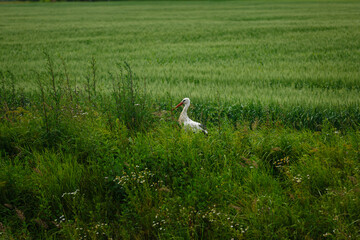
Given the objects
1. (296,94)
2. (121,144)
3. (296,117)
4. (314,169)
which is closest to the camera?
(314,169)

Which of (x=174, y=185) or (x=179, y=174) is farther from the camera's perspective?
(x=179, y=174)

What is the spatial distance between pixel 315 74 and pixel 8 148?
7521 millimetres

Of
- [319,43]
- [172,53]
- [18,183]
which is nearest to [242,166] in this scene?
[18,183]

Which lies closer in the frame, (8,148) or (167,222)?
(167,222)

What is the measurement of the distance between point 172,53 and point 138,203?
1039 cm

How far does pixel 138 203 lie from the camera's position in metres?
2.98

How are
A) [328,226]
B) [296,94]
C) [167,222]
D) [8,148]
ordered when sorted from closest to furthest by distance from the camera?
[328,226], [167,222], [8,148], [296,94]

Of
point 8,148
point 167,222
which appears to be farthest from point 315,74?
point 8,148

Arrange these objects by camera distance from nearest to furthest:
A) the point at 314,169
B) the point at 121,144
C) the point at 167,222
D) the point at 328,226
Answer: the point at 328,226 < the point at 167,222 < the point at 314,169 < the point at 121,144

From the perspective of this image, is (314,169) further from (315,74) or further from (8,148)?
(315,74)

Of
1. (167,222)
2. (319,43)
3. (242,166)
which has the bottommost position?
(167,222)

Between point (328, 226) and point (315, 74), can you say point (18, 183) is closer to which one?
point (328, 226)

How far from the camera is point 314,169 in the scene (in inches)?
128

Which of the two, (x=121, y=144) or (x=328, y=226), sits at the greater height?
(x=121, y=144)
